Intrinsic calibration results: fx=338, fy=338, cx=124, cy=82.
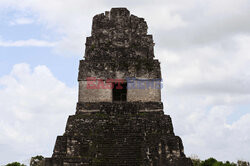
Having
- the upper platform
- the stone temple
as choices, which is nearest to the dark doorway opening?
the stone temple

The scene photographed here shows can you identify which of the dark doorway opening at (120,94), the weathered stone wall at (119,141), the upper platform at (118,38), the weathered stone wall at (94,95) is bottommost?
the weathered stone wall at (119,141)

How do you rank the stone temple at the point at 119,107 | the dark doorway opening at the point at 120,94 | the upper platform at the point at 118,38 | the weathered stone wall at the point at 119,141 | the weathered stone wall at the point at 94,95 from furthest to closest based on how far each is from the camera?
1. the dark doorway opening at the point at 120,94
2. the upper platform at the point at 118,38
3. the weathered stone wall at the point at 94,95
4. the stone temple at the point at 119,107
5. the weathered stone wall at the point at 119,141

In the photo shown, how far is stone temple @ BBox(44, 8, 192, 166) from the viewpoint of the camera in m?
9.70

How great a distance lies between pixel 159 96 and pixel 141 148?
8.69 feet

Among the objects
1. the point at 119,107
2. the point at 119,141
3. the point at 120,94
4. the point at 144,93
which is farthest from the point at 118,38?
the point at 119,141

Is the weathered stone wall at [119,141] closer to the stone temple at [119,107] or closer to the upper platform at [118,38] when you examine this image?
the stone temple at [119,107]

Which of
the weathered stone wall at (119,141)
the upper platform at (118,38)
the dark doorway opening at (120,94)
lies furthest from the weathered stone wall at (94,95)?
the upper platform at (118,38)

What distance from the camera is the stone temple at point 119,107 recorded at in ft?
31.8

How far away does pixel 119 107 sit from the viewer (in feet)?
37.8


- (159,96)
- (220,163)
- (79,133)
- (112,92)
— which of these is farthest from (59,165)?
(220,163)

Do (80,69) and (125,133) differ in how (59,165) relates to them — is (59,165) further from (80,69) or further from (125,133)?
(80,69)

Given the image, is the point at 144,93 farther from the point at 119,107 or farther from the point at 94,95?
the point at 94,95

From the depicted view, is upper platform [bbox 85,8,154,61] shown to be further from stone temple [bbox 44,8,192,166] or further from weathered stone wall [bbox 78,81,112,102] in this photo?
weathered stone wall [bbox 78,81,112,102]

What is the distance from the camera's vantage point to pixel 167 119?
10898 millimetres
